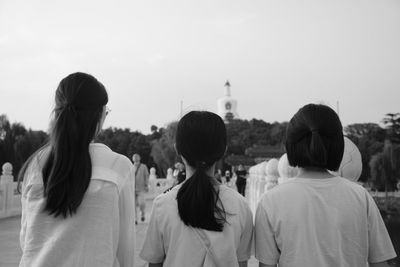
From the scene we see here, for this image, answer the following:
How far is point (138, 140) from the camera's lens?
45.2 meters

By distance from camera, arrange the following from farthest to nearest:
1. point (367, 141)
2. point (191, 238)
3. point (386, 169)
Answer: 1. point (367, 141)
2. point (386, 169)
3. point (191, 238)

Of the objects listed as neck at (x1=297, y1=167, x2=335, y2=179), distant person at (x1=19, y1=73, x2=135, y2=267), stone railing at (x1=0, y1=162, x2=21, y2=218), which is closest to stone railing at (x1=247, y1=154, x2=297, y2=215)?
neck at (x1=297, y1=167, x2=335, y2=179)

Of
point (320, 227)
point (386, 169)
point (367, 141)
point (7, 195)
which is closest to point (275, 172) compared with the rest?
point (320, 227)

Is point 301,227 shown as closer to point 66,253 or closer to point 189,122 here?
point 189,122

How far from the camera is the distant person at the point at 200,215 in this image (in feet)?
5.56

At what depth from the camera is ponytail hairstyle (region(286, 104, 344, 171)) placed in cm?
180

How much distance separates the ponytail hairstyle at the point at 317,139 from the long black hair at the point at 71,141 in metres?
0.89

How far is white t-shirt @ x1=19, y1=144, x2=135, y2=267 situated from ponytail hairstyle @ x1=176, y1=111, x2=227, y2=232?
0.26m

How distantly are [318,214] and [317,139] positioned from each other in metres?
0.33

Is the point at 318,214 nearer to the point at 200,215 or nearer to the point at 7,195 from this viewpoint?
the point at 200,215

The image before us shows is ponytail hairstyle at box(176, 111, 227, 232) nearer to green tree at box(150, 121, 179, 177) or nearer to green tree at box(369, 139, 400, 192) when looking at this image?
green tree at box(369, 139, 400, 192)

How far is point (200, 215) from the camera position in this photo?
1.68 meters

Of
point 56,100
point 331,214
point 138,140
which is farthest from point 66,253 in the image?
point 138,140

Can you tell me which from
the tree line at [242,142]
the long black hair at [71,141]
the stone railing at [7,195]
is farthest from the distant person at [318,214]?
the tree line at [242,142]
